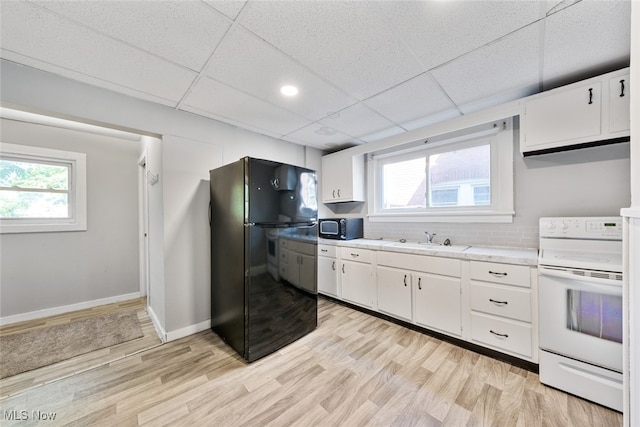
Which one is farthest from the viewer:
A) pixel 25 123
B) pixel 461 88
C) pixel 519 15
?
pixel 25 123

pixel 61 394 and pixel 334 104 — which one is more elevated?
pixel 334 104

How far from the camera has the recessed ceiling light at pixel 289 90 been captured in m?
2.04

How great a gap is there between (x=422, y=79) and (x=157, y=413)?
306 centimetres

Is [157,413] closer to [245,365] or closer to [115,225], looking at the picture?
[245,365]

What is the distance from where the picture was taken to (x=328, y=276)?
135 inches

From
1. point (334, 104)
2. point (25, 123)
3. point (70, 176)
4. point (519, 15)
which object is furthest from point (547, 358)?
point (25, 123)

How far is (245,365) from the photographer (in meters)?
2.03

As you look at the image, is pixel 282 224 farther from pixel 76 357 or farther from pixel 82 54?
pixel 76 357

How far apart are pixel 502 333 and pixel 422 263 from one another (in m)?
0.83

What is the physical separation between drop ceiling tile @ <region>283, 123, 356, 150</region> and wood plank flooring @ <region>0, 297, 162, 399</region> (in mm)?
2844

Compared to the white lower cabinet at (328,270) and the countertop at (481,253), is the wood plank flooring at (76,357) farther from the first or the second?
the countertop at (481,253)

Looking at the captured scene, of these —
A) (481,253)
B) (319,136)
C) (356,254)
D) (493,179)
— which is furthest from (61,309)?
(493,179)

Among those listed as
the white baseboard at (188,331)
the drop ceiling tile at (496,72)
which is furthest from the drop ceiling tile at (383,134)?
the white baseboard at (188,331)

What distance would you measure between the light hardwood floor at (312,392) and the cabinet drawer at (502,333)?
16 centimetres
